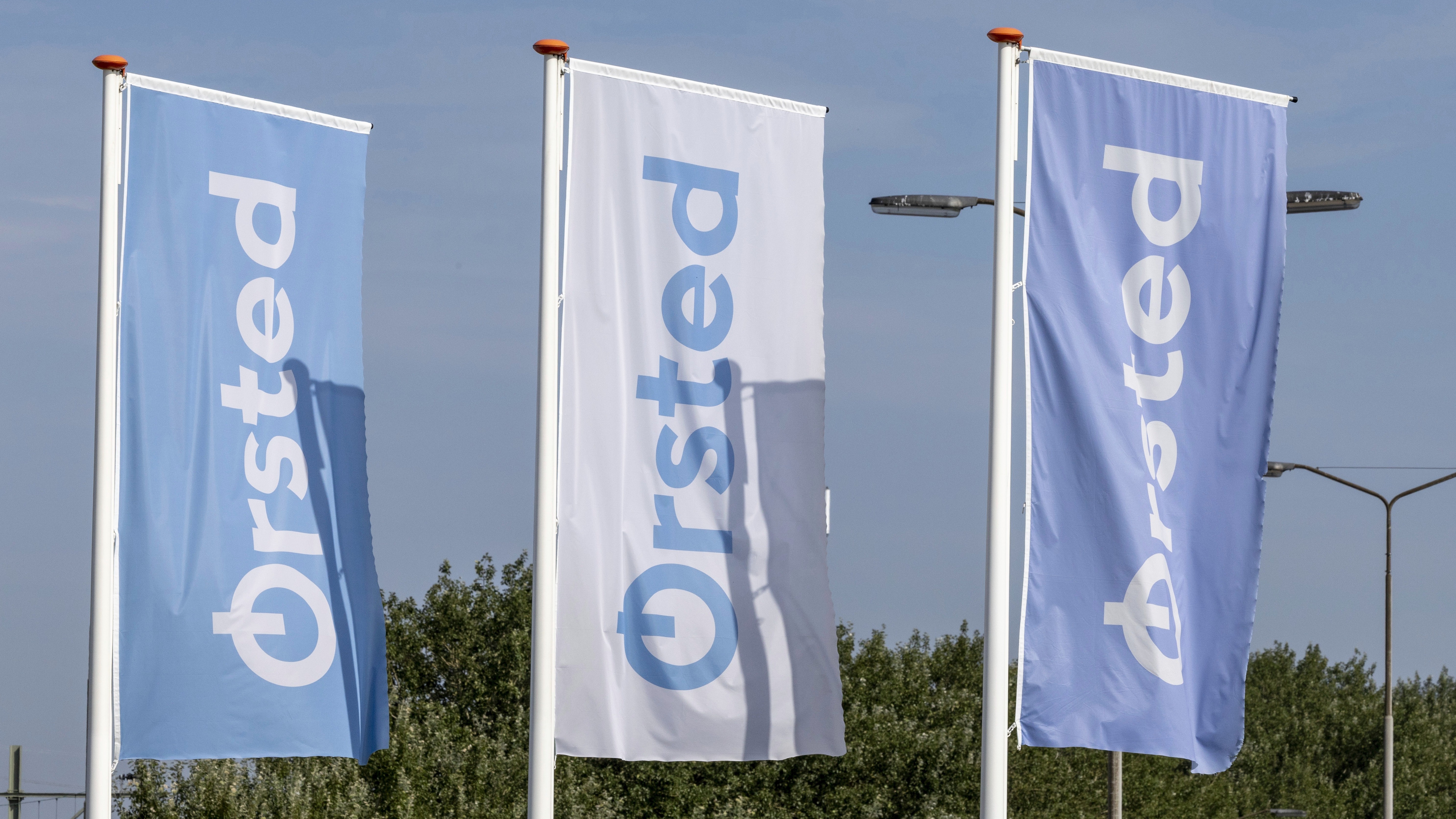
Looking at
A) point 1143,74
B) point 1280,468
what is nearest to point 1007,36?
point 1143,74

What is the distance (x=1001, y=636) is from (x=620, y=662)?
2.87 m

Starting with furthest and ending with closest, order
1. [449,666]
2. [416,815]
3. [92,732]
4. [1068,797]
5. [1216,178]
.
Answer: [449,666] → [1068,797] → [416,815] → [1216,178] → [92,732]

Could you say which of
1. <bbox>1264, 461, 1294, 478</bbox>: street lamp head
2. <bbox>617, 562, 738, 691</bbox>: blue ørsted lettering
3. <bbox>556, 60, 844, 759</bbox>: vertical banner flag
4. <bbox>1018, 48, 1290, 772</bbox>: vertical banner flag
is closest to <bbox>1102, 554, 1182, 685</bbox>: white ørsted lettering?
<bbox>1018, 48, 1290, 772</bbox>: vertical banner flag

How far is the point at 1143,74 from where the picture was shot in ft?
40.5

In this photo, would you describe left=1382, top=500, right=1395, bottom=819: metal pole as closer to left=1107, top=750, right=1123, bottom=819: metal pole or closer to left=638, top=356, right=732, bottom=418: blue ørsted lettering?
left=1107, top=750, right=1123, bottom=819: metal pole

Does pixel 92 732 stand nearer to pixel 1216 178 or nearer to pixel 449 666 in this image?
pixel 1216 178

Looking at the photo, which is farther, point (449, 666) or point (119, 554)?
point (449, 666)

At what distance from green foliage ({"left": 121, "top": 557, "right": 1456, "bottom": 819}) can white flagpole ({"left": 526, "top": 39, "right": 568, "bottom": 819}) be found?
63.1 ft

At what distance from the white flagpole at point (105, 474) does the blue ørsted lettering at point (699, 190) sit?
3877mm

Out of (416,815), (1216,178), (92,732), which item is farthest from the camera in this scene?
(416,815)

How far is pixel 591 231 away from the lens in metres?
12.0

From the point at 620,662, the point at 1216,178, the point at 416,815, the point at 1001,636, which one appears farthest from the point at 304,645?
the point at 416,815

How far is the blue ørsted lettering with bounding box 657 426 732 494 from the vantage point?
12.0m

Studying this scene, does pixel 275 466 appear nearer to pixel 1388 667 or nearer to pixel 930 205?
pixel 930 205
